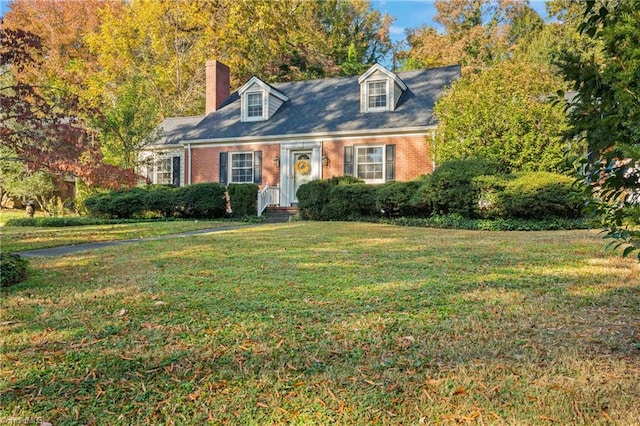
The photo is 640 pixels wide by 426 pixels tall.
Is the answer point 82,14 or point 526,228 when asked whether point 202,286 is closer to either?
point 526,228

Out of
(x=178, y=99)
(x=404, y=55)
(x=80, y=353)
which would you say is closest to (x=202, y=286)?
(x=80, y=353)

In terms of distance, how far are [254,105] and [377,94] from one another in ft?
17.6

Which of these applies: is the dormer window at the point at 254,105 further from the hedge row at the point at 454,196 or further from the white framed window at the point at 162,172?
the hedge row at the point at 454,196

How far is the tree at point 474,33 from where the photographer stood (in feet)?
85.4

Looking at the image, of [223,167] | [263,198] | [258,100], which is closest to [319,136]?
[263,198]

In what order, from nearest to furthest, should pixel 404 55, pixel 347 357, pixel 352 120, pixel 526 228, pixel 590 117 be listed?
pixel 590 117 → pixel 347 357 → pixel 526 228 → pixel 352 120 → pixel 404 55

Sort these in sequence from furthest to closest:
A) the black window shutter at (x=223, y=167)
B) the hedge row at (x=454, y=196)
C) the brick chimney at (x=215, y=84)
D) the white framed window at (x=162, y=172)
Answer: the brick chimney at (x=215, y=84) → the white framed window at (x=162, y=172) → the black window shutter at (x=223, y=167) → the hedge row at (x=454, y=196)

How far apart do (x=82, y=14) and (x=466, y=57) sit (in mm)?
24400

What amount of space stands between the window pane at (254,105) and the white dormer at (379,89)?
446cm

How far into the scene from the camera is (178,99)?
26.4 meters

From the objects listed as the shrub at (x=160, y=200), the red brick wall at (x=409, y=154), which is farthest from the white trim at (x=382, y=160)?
the shrub at (x=160, y=200)

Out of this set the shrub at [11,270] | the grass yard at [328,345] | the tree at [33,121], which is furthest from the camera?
the tree at [33,121]

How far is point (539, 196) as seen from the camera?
32.9 ft

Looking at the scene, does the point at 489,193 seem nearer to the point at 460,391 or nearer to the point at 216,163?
the point at 460,391
